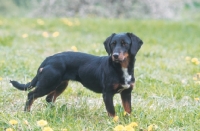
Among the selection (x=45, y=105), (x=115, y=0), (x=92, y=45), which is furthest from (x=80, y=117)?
(x=115, y=0)

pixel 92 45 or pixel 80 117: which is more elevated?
pixel 80 117

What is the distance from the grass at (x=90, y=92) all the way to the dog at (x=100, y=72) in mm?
184

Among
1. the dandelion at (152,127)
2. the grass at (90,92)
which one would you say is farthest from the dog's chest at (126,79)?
the dandelion at (152,127)

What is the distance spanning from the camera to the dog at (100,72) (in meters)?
4.31

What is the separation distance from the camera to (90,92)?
5.55 m

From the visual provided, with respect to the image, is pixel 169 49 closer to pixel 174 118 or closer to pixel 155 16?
pixel 174 118

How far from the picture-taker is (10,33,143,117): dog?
14.1 ft

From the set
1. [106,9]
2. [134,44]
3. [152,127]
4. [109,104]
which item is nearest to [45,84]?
[109,104]

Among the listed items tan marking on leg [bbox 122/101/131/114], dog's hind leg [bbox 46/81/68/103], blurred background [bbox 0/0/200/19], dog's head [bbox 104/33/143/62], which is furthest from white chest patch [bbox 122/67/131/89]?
blurred background [bbox 0/0/200/19]

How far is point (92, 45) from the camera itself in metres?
9.27

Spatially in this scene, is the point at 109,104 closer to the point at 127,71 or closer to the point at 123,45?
the point at 127,71

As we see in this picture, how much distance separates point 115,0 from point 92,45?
38.4ft

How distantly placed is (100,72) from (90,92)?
1036 millimetres

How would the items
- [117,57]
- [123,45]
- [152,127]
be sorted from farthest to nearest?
[123,45] → [117,57] → [152,127]
